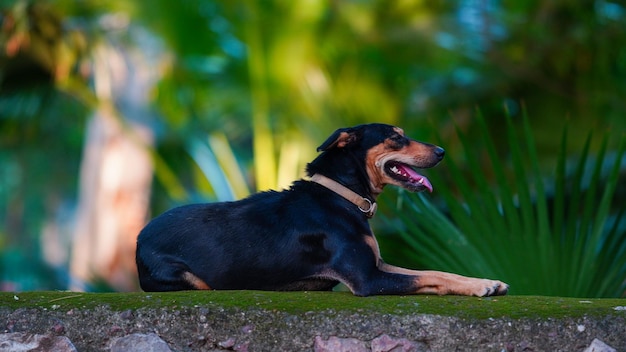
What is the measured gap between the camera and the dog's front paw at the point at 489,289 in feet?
13.7

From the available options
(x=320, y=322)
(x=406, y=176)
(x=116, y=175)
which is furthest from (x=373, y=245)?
(x=116, y=175)

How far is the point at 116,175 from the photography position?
1448 centimetres

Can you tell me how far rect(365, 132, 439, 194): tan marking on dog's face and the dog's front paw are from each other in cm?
85

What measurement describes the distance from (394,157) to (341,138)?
11.7 inches

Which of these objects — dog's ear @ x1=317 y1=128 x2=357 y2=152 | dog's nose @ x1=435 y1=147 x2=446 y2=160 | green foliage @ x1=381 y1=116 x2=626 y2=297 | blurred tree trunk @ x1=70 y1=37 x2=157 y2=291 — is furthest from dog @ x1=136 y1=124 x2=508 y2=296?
blurred tree trunk @ x1=70 y1=37 x2=157 y2=291

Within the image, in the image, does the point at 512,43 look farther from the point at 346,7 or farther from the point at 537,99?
the point at 346,7

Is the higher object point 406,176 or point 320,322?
point 406,176

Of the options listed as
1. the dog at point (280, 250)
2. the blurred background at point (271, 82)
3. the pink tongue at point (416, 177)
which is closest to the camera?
the dog at point (280, 250)

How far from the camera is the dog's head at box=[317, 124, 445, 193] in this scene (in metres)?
4.86

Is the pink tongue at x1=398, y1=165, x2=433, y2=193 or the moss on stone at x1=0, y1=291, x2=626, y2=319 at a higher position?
the pink tongue at x1=398, y1=165, x2=433, y2=193

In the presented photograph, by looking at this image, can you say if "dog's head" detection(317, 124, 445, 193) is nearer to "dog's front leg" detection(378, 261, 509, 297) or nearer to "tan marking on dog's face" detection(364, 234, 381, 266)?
"tan marking on dog's face" detection(364, 234, 381, 266)

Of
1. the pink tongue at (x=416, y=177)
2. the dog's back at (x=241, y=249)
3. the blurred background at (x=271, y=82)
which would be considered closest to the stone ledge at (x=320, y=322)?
the dog's back at (x=241, y=249)

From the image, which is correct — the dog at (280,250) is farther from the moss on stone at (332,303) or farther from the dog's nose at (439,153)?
the dog's nose at (439,153)

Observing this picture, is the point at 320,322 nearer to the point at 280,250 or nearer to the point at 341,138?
the point at 280,250
